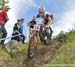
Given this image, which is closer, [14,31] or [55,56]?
[55,56]

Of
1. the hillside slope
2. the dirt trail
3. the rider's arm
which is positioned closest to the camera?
the hillside slope

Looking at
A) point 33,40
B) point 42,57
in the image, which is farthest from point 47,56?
point 33,40

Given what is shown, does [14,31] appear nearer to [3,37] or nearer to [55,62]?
[3,37]

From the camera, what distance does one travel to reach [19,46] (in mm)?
20562

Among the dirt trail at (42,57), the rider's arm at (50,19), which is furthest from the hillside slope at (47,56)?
the rider's arm at (50,19)

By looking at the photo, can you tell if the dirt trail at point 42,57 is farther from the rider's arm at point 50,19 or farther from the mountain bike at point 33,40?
the rider's arm at point 50,19

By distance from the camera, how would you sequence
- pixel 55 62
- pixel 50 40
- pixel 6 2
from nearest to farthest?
1. pixel 55 62
2. pixel 50 40
3. pixel 6 2

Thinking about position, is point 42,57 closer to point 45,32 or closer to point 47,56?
point 47,56

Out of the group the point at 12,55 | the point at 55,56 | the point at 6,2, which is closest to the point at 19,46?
the point at 12,55

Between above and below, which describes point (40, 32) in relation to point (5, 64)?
above

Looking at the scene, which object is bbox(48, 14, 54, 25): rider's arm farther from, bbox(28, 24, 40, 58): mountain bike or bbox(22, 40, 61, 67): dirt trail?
bbox(22, 40, 61, 67): dirt trail

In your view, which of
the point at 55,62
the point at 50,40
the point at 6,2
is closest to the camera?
the point at 55,62

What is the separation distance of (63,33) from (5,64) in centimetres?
346

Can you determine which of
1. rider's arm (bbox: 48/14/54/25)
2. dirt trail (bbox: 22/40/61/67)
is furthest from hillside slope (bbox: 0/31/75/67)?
rider's arm (bbox: 48/14/54/25)
